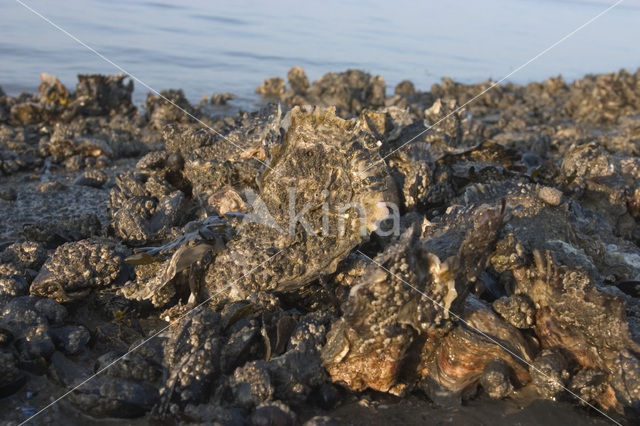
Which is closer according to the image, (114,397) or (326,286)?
(114,397)

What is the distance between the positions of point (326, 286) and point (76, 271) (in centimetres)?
161

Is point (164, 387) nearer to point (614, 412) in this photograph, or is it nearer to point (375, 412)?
point (375, 412)

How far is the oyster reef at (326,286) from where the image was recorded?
9.07ft

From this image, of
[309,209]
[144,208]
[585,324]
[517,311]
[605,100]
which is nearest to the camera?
[585,324]

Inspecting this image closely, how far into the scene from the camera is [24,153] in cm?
720

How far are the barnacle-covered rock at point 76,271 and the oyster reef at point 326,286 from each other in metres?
0.01

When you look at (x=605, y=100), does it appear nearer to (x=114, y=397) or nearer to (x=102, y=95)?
(x=102, y=95)

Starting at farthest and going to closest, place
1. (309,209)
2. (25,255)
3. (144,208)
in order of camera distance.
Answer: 1. (144,208)
2. (25,255)
3. (309,209)

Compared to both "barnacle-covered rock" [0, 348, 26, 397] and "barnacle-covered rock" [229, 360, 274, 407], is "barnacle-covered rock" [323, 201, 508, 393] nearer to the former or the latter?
"barnacle-covered rock" [229, 360, 274, 407]

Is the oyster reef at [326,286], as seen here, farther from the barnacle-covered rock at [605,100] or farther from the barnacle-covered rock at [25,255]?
the barnacle-covered rock at [605,100]

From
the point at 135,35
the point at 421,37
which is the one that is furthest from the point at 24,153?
the point at 421,37

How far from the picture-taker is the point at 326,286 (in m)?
3.33

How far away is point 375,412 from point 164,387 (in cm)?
101

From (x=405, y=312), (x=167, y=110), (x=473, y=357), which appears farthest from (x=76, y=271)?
(x=167, y=110)
